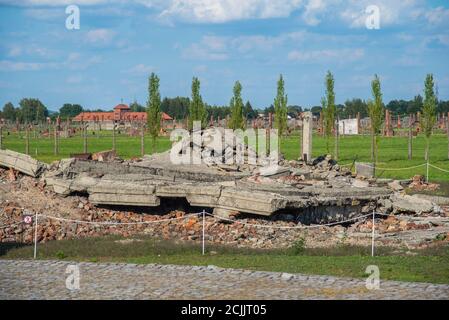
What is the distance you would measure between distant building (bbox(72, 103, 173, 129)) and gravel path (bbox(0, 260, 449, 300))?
83.6 meters

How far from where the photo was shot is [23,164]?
80.5 feet

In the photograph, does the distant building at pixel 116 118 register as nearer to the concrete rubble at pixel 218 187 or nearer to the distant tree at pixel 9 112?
the distant tree at pixel 9 112

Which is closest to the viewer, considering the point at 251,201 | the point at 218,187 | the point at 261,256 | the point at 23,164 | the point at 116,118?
the point at 261,256

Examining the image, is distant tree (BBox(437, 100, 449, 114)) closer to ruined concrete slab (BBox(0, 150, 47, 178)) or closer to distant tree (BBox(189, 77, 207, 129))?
distant tree (BBox(189, 77, 207, 129))

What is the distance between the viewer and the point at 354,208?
22.6 meters

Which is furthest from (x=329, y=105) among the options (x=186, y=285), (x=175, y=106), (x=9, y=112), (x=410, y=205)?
(x=9, y=112)

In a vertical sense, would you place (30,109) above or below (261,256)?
above

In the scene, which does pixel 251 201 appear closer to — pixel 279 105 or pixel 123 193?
pixel 123 193

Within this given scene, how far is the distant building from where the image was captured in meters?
108

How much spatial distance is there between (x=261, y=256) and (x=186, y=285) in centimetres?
396

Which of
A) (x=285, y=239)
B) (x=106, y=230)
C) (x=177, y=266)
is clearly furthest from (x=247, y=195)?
(x=177, y=266)

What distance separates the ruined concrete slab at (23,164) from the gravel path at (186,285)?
9.63 m

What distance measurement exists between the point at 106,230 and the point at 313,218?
560 cm
